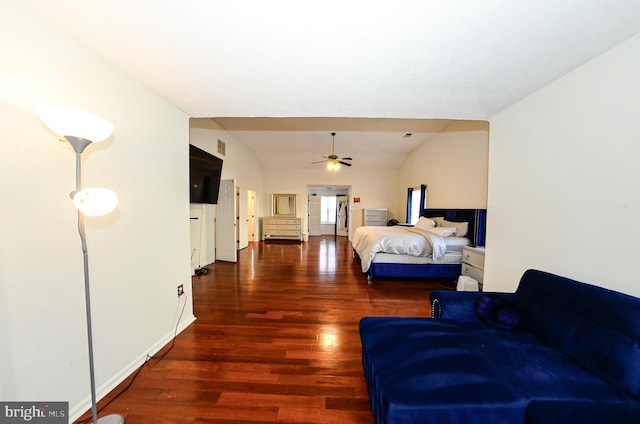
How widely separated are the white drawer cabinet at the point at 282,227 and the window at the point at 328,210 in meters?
2.55

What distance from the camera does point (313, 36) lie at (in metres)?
1.21

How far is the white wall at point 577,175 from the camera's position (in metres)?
1.25

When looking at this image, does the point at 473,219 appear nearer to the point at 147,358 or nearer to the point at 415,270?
the point at 415,270

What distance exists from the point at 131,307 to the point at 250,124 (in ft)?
12.7

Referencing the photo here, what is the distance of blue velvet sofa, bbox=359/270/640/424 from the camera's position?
36.6 inches

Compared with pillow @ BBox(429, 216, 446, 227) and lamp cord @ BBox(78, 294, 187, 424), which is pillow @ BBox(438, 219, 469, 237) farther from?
lamp cord @ BBox(78, 294, 187, 424)

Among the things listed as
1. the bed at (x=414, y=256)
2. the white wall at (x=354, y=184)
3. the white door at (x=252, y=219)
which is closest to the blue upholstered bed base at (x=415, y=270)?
the bed at (x=414, y=256)

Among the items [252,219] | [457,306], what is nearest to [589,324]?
[457,306]

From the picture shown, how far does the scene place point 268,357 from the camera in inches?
71.1

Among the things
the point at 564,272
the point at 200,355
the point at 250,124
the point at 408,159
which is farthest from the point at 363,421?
the point at 408,159

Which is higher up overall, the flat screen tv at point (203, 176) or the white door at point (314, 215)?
the flat screen tv at point (203, 176)

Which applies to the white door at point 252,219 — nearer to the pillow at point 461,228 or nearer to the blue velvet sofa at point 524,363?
the pillow at point 461,228

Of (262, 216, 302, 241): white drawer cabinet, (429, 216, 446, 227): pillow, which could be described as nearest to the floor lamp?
(429, 216, 446, 227): pillow

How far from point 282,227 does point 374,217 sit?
129 inches
